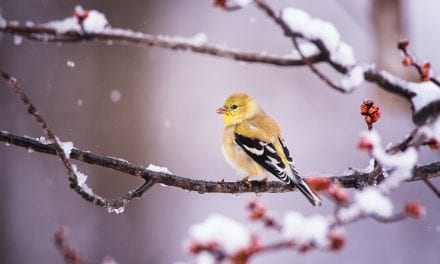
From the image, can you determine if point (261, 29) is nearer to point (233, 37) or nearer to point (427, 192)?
point (233, 37)

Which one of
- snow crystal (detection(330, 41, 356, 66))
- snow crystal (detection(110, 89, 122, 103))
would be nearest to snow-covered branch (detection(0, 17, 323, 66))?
snow crystal (detection(330, 41, 356, 66))

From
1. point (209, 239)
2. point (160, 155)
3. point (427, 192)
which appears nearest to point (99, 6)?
point (160, 155)

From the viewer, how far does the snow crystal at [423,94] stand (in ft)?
5.01

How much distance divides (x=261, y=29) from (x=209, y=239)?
881cm

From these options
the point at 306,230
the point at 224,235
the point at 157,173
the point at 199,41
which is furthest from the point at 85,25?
the point at 157,173

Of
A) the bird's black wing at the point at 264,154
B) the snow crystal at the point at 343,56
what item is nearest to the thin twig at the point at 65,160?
the snow crystal at the point at 343,56

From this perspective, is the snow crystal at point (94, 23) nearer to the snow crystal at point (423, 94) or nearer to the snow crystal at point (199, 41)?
the snow crystal at point (199, 41)

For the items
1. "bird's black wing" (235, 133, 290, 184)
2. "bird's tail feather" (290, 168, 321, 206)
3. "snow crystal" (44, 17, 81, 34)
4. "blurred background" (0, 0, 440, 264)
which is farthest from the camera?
"blurred background" (0, 0, 440, 264)

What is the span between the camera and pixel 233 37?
31.7ft

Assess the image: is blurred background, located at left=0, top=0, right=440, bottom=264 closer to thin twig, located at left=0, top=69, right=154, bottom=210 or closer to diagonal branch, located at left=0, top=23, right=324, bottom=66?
thin twig, located at left=0, top=69, right=154, bottom=210

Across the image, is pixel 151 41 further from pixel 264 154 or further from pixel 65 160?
pixel 264 154

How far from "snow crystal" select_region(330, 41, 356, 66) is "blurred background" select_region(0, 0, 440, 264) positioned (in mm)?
4198

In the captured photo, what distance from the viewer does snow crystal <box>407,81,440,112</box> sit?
5.01 feet

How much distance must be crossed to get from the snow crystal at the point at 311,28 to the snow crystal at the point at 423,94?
0.28 metres
